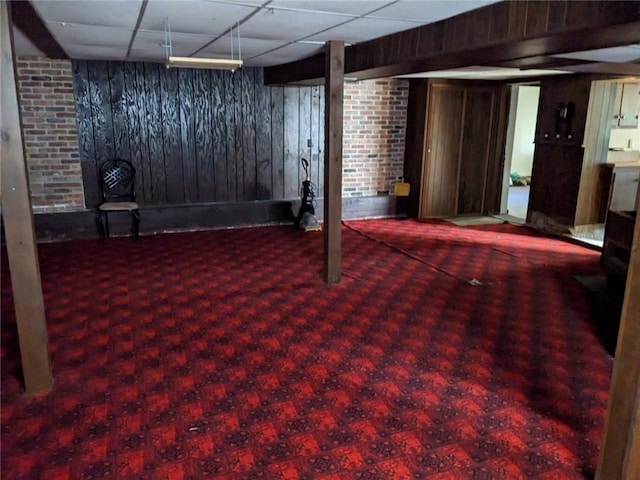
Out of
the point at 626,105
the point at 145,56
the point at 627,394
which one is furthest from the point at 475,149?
the point at 627,394

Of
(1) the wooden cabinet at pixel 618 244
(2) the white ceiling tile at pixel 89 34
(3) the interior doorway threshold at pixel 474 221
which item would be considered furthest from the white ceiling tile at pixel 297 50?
(3) the interior doorway threshold at pixel 474 221

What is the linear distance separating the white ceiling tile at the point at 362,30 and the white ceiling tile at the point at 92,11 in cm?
137

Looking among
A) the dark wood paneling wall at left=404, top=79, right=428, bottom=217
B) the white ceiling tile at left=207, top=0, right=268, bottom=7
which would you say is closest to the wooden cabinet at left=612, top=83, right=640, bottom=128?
the dark wood paneling wall at left=404, top=79, right=428, bottom=217

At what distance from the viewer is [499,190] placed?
25.7 ft

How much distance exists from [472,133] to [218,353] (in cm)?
567

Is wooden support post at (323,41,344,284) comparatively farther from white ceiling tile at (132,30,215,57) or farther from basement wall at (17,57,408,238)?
basement wall at (17,57,408,238)

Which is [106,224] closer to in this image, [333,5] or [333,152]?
[333,152]

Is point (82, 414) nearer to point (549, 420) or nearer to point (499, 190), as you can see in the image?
point (549, 420)

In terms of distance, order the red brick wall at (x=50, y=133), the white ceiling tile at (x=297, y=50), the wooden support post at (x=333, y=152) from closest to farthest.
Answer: the wooden support post at (x=333, y=152)
the white ceiling tile at (x=297, y=50)
the red brick wall at (x=50, y=133)

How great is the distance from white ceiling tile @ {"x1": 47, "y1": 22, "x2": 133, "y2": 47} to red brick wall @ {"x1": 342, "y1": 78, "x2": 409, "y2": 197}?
352 cm

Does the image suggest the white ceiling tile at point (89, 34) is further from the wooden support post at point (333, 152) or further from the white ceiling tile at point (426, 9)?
the white ceiling tile at point (426, 9)

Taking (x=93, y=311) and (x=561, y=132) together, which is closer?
(x=93, y=311)

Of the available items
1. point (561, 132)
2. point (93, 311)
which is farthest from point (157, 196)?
point (561, 132)

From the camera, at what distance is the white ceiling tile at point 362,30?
3.37 m
